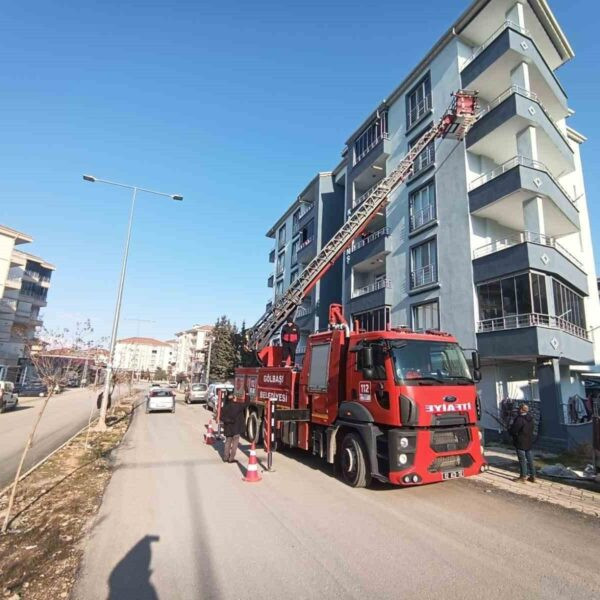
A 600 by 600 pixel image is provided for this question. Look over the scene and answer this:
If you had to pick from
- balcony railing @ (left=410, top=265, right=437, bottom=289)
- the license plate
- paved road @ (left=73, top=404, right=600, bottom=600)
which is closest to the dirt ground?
paved road @ (left=73, top=404, right=600, bottom=600)

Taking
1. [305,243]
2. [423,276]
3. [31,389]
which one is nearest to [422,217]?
[423,276]

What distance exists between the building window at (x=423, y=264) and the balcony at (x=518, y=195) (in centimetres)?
285

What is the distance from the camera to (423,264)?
20.2 meters

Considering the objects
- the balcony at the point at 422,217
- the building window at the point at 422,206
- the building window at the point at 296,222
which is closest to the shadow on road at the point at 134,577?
the balcony at the point at 422,217

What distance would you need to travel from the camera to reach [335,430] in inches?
335

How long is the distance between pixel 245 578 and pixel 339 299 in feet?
85.8

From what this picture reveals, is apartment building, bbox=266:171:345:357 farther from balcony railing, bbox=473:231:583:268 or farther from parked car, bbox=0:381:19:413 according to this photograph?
parked car, bbox=0:381:19:413

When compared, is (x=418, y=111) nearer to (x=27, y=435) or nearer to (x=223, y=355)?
(x=27, y=435)

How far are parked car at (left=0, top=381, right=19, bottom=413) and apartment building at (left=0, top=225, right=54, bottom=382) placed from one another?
20.6 metres

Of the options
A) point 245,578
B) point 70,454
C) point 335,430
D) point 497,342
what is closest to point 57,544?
point 245,578

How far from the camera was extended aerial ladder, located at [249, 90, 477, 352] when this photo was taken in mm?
14477

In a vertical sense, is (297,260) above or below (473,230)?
above

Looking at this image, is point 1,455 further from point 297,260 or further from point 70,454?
point 297,260

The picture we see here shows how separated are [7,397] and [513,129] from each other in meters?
31.1
